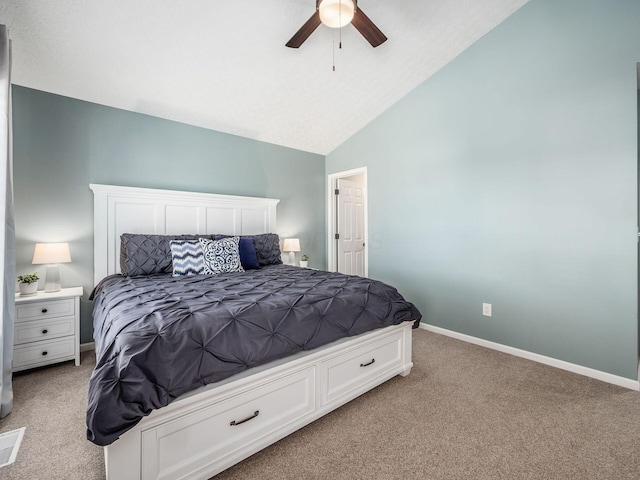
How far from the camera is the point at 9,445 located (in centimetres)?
153

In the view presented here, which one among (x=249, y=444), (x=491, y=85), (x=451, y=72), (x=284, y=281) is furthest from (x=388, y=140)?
(x=249, y=444)

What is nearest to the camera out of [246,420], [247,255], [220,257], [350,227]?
[246,420]

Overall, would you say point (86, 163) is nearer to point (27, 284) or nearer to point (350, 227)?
point (27, 284)

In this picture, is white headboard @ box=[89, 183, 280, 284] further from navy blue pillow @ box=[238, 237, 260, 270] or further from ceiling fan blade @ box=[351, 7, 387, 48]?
ceiling fan blade @ box=[351, 7, 387, 48]

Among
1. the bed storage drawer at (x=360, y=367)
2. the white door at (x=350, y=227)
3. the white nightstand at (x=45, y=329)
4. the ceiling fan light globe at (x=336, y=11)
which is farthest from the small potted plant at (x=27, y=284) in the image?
the white door at (x=350, y=227)

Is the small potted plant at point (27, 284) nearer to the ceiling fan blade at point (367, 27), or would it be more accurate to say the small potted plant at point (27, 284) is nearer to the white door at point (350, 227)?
the ceiling fan blade at point (367, 27)

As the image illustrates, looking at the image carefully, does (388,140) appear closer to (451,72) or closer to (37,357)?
(451,72)

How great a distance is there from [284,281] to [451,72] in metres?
2.82

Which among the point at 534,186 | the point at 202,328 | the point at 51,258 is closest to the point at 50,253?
the point at 51,258

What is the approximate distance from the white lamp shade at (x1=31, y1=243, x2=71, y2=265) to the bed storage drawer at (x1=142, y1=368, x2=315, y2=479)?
Result: 2.03 m

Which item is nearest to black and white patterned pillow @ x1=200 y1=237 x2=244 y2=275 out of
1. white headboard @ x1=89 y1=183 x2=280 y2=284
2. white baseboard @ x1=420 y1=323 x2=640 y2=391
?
white headboard @ x1=89 y1=183 x2=280 y2=284

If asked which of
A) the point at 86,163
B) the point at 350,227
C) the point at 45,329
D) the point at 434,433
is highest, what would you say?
the point at 86,163

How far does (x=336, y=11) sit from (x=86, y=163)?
103 inches

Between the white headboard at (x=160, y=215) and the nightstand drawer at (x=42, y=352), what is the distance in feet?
2.02
